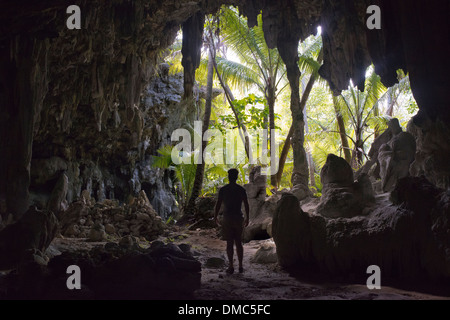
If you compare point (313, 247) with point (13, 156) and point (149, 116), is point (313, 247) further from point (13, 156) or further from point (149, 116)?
point (149, 116)

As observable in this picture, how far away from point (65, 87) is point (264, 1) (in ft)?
22.5

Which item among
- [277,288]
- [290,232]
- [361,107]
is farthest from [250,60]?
[277,288]

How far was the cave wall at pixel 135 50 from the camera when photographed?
5.73 m

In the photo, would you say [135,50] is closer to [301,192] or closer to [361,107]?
[301,192]

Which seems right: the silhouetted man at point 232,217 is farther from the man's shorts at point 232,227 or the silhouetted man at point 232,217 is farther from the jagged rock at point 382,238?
the jagged rock at point 382,238

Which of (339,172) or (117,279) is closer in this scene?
(117,279)

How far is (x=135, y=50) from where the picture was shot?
1030 cm

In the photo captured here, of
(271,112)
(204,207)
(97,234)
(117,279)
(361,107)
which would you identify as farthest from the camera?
(361,107)

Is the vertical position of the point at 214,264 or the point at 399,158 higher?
the point at 399,158

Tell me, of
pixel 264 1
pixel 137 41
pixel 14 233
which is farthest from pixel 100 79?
pixel 14 233

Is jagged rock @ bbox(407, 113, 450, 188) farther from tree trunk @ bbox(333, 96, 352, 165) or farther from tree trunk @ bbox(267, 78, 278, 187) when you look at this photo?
tree trunk @ bbox(333, 96, 352, 165)

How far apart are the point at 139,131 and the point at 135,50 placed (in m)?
2.78

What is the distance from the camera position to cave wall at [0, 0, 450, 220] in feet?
18.8

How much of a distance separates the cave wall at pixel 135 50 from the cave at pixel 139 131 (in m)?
0.03
